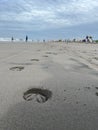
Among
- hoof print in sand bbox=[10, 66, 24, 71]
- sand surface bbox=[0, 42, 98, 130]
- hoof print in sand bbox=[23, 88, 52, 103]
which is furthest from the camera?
hoof print in sand bbox=[10, 66, 24, 71]

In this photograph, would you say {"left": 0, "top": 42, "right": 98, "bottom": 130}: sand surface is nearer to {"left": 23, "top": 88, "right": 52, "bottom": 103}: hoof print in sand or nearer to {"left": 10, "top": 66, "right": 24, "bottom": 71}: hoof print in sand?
{"left": 23, "top": 88, "right": 52, "bottom": 103}: hoof print in sand

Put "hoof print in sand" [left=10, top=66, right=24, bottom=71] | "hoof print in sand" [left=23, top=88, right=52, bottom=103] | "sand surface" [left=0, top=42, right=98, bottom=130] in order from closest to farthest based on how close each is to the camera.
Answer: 1. "sand surface" [left=0, top=42, right=98, bottom=130]
2. "hoof print in sand" [left=23, top=88, right=52, bottom=103]
3. "hoof print in sand" [left=10, top=66, right=24, bottom=71]

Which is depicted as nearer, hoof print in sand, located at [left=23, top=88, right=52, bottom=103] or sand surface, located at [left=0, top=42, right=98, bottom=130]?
sand surface, located at [left=0, top=42, right=98, bottom=130]

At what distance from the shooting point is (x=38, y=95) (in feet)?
11.9

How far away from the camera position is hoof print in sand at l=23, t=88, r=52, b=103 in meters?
3.47

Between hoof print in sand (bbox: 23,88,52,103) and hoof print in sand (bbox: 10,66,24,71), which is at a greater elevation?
hoof print in sand (bbox: 23,88,52,103)

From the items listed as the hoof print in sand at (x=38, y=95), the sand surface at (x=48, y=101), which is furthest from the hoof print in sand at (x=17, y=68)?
the hoof print in sand at (x=38, y=95)

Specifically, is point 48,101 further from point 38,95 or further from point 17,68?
point 17,68

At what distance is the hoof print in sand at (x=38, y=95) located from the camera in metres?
3.47

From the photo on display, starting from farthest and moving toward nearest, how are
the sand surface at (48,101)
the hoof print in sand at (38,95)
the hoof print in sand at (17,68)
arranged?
1. the hoof print in sand at (17,68)
2. the hoof print in sand at (38,95)
3. the sand surface at (48,101)

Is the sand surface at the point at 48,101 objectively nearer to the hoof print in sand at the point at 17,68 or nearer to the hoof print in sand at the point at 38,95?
the hoof print in sand at the point at 38,95

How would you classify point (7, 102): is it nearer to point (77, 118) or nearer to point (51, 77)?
point (77, 118)

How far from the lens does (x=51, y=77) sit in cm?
445

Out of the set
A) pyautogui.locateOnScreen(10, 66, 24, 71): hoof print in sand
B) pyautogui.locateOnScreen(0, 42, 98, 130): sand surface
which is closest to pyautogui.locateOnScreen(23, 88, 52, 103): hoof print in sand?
pyautogui.locateOnScreen(0, 42, 98, 130): sand surface
